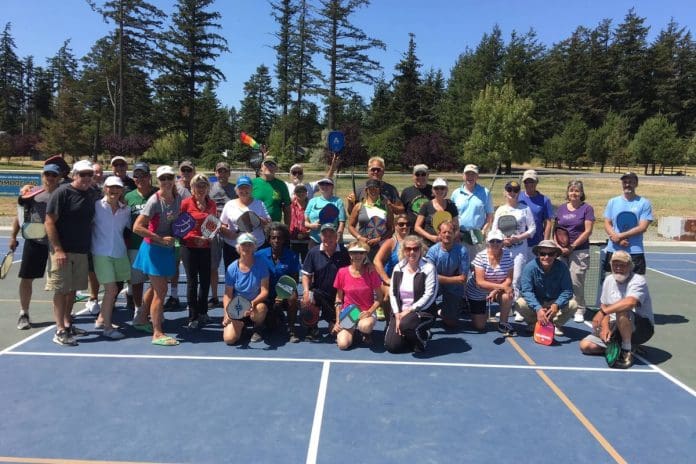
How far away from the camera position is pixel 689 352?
18.9ft

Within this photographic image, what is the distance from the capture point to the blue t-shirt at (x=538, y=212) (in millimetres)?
6750

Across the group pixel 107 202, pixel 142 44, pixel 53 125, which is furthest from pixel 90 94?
pixel 107 202

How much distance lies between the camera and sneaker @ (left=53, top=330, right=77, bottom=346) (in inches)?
216

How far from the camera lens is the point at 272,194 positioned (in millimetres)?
6867

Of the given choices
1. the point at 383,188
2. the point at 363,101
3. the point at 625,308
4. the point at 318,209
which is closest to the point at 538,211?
the point at 625,308

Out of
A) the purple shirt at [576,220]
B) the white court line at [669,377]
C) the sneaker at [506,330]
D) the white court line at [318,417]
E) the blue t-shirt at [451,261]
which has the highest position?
the purple shirt at [576,220]

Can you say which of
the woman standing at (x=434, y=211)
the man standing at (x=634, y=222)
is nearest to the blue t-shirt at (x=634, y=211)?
the man standing at (x=634, y=222)

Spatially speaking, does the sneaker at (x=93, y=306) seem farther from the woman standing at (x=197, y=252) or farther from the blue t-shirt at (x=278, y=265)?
the blue t-shirt at (x=278, y=265)

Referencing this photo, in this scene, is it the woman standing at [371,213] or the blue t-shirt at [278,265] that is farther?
the woman standing at [371,213]

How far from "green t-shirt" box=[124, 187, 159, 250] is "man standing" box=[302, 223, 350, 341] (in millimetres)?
2090

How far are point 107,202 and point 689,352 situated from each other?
22.6 feet

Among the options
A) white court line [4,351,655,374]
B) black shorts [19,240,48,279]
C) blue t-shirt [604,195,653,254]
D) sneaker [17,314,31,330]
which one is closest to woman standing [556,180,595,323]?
blue t-shirt [604,195,653,254]

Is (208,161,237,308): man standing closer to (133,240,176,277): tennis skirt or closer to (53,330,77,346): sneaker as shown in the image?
(133,240,176,277): tennis skirt

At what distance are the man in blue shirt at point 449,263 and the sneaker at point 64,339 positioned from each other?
4.20 m
